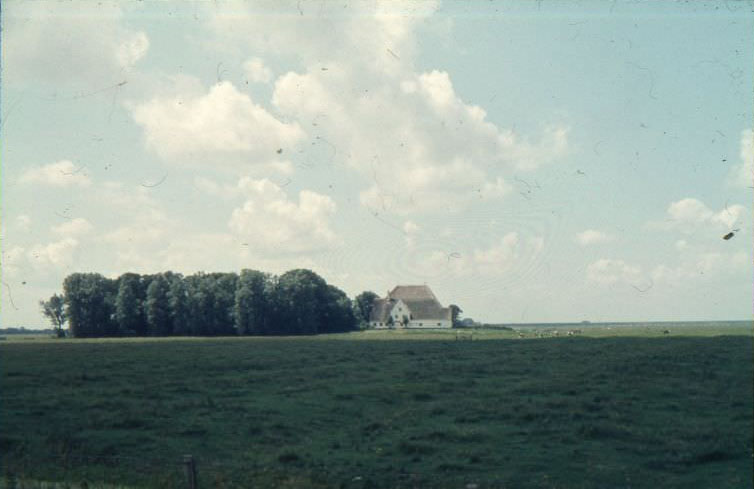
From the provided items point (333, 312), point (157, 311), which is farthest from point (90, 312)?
point (333, 312)

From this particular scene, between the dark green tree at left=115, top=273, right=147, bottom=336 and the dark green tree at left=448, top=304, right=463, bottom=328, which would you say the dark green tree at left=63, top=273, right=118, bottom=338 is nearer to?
the dark green tree at left=115, top=273, right=147, bottom=336

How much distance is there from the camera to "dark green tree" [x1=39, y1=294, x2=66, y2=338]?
141 metres

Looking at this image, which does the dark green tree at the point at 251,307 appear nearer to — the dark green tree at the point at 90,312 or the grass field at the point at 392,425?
the dark green tree at the point at 90,312

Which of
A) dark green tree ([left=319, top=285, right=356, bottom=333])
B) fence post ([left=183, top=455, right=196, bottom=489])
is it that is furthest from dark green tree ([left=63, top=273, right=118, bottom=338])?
fence post ([left=183, top=455, right=196, bottom=489])

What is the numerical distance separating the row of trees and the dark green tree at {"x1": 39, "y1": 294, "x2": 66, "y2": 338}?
2.52 m

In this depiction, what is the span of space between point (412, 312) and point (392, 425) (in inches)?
5237

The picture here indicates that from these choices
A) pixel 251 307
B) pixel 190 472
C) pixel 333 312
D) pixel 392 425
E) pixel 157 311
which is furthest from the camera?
pixel 333 312

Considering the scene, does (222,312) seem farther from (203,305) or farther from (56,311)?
(56,311)

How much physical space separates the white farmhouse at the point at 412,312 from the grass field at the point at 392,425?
367 ft

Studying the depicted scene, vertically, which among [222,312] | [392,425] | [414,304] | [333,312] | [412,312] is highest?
[414,304]

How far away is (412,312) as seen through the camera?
157000mm

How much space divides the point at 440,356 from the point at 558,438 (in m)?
28.7

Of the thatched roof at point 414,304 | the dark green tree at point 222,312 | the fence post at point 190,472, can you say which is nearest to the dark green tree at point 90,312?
the dark green tree at point 222,312

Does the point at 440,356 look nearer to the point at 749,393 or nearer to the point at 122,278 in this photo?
the point at 749,393
